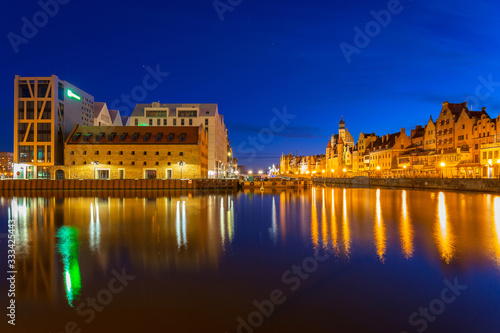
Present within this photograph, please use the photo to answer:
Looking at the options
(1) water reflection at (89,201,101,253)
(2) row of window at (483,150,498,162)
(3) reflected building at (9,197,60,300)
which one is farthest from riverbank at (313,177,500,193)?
(3) reflected building at (9,197,60,300)

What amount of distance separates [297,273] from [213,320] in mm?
3781

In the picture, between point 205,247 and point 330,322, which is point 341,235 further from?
point 330,322

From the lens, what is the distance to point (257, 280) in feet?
31.0

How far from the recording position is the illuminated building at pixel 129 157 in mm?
62062

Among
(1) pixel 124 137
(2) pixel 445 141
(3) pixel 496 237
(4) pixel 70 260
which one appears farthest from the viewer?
(2) pixel 445 141

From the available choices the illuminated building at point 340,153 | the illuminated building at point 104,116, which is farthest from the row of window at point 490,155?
the illuminated building at point 104,116

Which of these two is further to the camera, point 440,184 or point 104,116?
point 104,116

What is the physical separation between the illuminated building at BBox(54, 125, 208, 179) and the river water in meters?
45.4

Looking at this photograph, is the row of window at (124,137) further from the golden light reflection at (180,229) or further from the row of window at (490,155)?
the row of window at (490,155)

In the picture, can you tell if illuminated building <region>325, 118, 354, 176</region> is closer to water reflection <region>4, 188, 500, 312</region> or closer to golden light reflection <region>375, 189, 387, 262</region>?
water reflection <region>4, 188, 500, 312</region>

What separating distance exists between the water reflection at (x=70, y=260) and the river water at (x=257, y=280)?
0.05 meters

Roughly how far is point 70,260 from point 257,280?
6352mm

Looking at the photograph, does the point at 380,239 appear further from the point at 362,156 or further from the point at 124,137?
the point at 362,156

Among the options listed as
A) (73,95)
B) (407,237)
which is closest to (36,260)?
A: (407,237)
